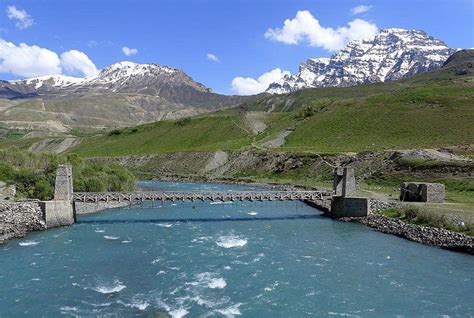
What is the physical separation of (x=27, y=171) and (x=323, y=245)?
167 feet

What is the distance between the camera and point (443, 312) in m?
31.5

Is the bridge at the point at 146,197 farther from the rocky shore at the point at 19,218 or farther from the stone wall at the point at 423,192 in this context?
the stone wall at the point at 423,192

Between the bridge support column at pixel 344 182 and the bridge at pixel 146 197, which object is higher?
the bridge support column at pixel 344 182

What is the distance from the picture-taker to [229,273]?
129ft

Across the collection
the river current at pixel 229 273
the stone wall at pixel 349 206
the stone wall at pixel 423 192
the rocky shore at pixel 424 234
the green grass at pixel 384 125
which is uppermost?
the green grass at pixel 384 125

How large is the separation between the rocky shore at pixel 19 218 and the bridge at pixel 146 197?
1.15m

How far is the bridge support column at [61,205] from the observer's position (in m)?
59.6

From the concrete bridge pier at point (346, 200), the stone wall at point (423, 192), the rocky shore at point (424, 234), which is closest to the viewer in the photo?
the rocky shore at point (424, 234)

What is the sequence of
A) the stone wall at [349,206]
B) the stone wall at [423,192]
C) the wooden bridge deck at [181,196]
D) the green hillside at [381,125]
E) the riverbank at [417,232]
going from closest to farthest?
1. the riverbank at [417,232]
2. the stone wall at [349,206]
3. the stone wall at [423,192]
4. the wooden bridge deck at [181,196]
5. the green hillside at [381,125]

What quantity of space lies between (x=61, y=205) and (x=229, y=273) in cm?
3076

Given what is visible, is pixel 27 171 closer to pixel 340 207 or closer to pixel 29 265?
pixel 29 265

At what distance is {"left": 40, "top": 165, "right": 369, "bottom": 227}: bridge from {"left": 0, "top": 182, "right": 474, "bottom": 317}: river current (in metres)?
3.65

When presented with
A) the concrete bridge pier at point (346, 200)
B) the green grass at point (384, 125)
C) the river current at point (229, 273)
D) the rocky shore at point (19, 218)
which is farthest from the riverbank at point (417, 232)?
the green grass at point (384, 125)

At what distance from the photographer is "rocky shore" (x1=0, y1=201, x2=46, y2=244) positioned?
52969mm
